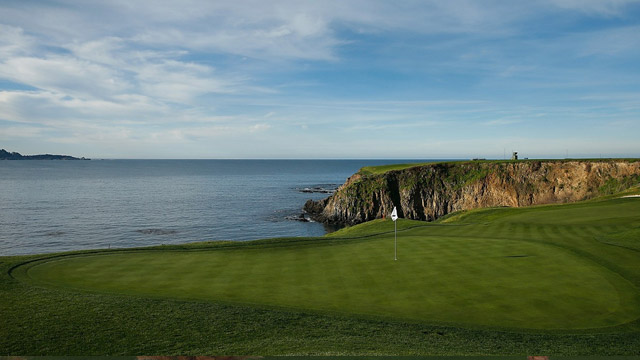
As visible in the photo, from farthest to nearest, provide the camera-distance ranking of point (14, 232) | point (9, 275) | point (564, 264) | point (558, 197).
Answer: point (558, 197) → point (14, 232) → point (564, 264) → point (9, 275)

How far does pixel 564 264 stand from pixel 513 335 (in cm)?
777

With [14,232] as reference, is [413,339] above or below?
above

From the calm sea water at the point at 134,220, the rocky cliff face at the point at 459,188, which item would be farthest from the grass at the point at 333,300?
the rocky cliff face at the point at 459,188

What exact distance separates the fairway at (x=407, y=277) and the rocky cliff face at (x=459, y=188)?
4258cm

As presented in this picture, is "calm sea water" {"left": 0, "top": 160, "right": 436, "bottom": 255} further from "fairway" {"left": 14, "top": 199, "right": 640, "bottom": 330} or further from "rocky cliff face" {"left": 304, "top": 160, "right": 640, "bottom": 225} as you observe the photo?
"fairway" {"left": 14, "top": 199, "right": 640, "bottom": 330}

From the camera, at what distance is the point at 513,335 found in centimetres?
920

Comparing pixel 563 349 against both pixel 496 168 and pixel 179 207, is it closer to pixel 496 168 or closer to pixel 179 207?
pixel 496 168

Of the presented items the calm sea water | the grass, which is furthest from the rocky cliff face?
the grass

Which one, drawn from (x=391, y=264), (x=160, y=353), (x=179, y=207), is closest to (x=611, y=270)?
(x=391, y=264)

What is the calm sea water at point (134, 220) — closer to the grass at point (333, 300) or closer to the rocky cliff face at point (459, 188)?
the rocky cliff face at point (459, 188)

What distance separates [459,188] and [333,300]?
189 ft

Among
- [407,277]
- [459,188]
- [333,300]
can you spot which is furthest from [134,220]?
[333,300]

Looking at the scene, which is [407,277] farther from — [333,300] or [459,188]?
[459,188]

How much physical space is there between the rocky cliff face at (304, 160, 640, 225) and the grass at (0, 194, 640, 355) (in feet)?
146
